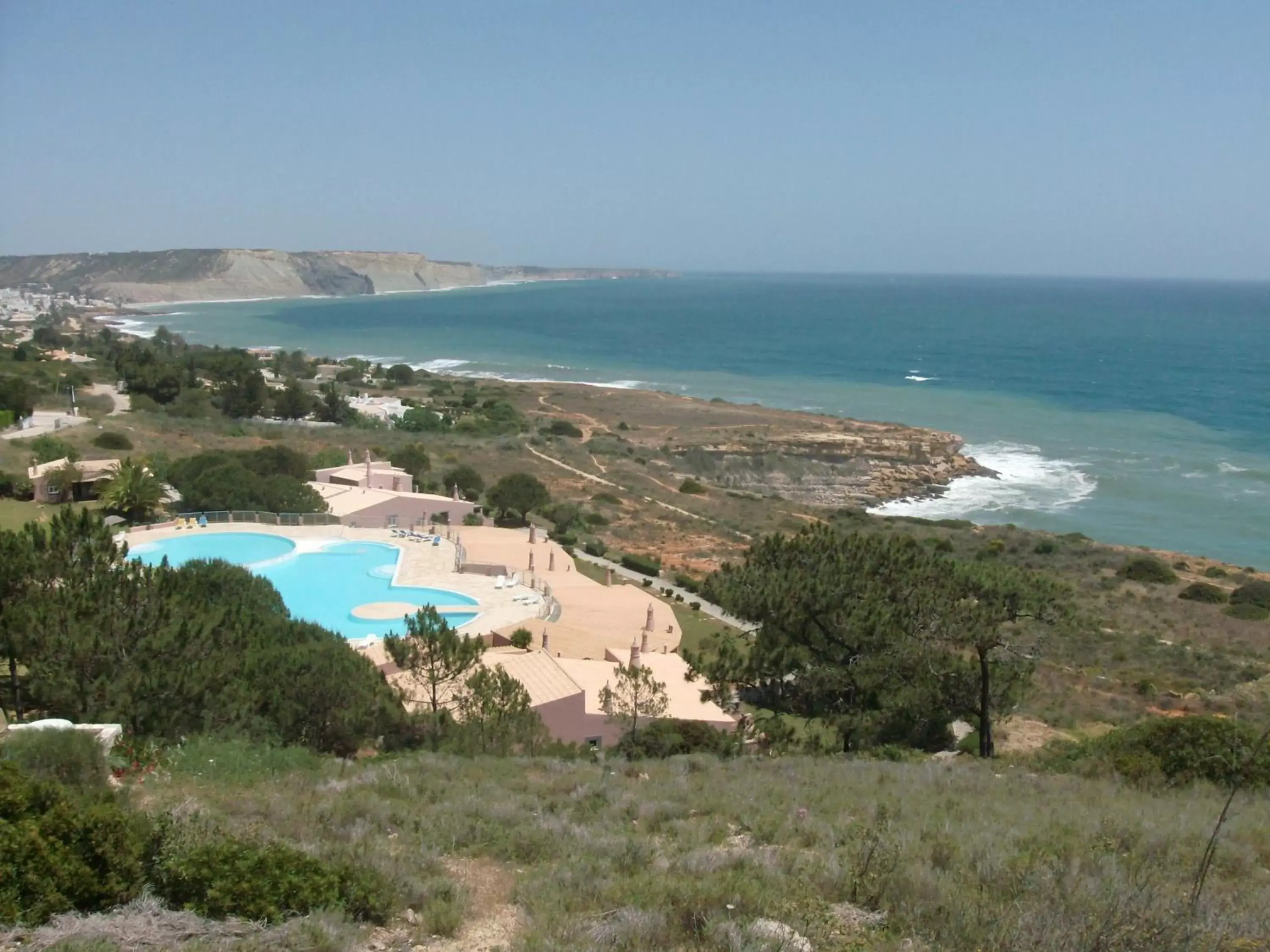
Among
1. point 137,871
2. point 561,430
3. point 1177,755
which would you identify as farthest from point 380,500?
point 561,430

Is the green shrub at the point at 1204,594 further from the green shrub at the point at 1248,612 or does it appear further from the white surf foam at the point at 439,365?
the white surf foam at the point at 439,365

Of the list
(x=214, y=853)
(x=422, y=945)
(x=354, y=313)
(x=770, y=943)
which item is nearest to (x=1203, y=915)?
(x=770, y=943)

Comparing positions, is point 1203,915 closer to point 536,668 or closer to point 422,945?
point 422,945

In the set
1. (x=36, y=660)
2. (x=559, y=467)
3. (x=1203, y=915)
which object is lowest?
(x=559, y=467)

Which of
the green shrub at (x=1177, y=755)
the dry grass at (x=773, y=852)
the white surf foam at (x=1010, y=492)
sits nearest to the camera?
the dry grass at (x=773, y=852)

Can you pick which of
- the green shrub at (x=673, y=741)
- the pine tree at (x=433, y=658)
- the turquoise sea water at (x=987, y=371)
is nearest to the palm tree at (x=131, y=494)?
the pine tree at (x=433, y=658)

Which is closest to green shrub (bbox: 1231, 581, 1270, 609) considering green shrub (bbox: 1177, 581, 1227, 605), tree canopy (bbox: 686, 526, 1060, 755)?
green shrub (bbox: 1177, 581, 1227, 605)
